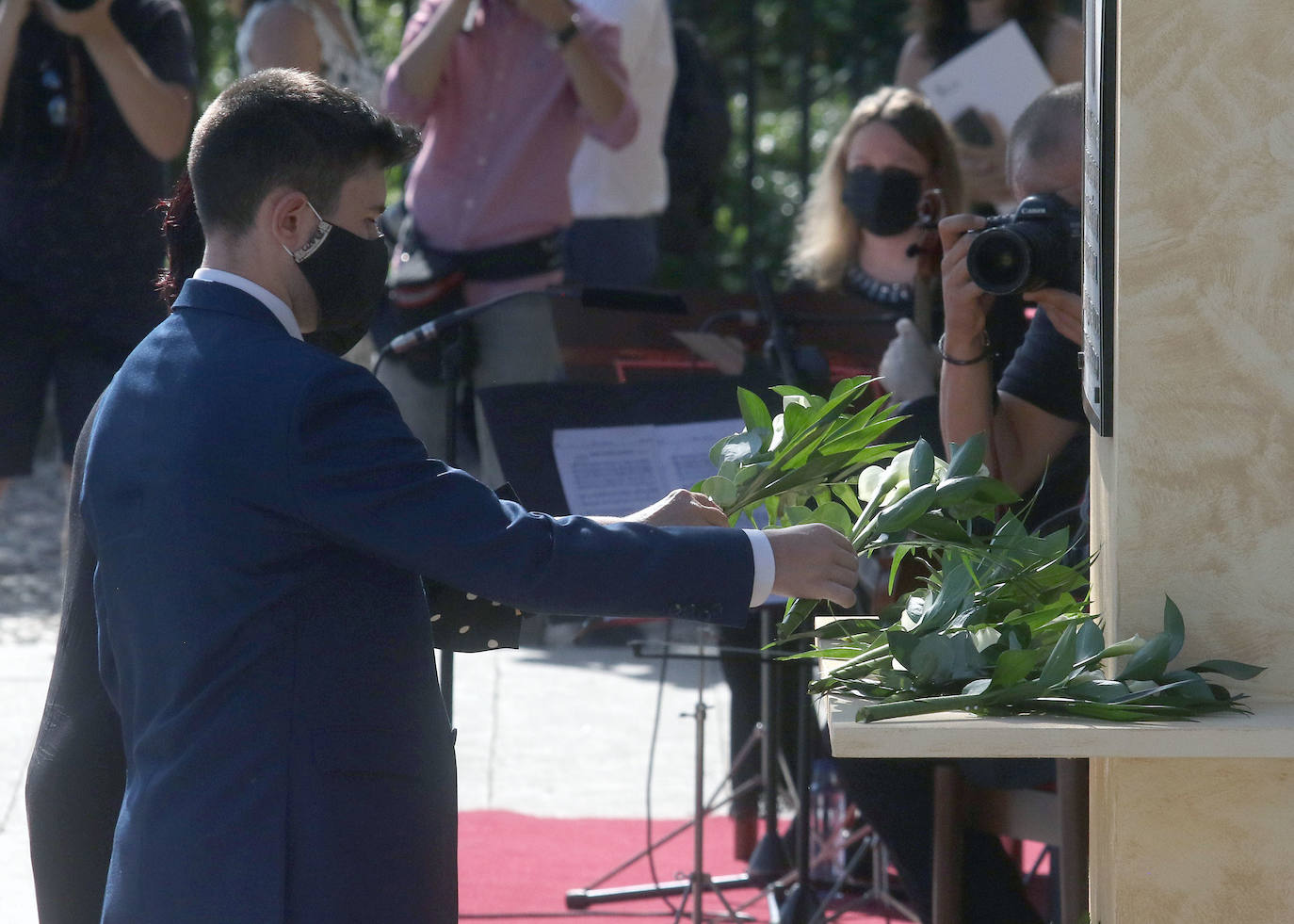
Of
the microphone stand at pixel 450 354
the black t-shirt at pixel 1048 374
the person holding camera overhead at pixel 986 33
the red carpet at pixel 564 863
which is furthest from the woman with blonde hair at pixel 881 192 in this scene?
the red carpet at pixel 564 863

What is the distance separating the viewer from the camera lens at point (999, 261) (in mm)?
2533

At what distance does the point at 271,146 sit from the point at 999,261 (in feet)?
3.52

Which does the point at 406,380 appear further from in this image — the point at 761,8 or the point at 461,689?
the point at 761,8

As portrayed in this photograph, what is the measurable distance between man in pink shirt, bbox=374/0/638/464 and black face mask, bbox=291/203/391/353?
2.50 m

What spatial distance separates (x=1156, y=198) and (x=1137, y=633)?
0.47 m

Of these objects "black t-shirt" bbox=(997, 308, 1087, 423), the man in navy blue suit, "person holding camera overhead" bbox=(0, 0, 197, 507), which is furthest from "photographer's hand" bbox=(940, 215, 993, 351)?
"person holding camera overhead" bbox=(0, 0, 197, 507)

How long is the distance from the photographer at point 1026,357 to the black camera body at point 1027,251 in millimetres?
157

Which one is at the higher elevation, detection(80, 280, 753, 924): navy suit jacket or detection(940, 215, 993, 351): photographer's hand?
detection(940, 215, 993, 351): photographer's hand

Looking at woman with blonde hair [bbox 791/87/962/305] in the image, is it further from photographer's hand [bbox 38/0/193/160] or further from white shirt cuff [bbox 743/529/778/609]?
white shirt cuff [bbox 743/529/778/609]

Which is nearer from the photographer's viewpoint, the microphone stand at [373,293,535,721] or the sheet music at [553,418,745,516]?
the sheet music at [553,418,745,516]

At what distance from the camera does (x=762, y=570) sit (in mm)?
2049

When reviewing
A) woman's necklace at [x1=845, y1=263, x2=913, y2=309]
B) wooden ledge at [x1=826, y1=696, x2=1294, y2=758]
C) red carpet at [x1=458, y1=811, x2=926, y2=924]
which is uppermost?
woman's necklace at [x1=845, y1=263, x2=913, y2=309]

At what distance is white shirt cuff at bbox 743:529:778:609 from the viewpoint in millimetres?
2049

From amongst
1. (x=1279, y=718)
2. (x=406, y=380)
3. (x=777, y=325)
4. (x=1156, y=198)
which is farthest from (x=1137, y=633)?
(x=406, y=380)
